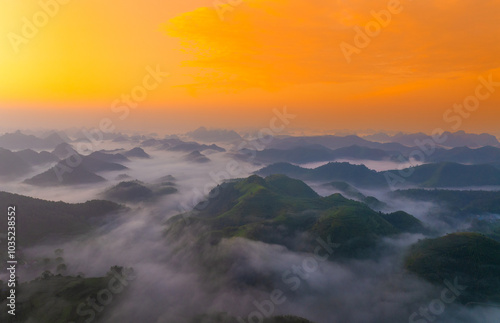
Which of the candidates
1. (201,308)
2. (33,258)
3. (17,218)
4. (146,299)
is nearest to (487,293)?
(201,308)

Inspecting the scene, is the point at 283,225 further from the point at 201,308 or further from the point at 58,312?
the point at 58,312

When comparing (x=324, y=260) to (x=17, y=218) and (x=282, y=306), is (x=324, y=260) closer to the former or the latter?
(x=282, y=306)

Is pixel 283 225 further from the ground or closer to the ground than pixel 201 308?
further from the ground

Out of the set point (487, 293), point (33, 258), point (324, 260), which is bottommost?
point (33, 258)

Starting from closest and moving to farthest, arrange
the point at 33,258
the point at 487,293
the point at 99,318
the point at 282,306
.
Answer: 1. the point at 99,318
2. the point at 487,293
3. the point at 282,306
4. the point at 33,258

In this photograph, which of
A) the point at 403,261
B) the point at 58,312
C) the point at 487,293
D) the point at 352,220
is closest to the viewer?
the point at 58,312

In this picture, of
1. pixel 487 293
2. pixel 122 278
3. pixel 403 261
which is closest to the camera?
pixel 487 293

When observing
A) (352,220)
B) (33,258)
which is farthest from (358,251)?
(33,258)

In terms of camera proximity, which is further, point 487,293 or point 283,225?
point 283,225

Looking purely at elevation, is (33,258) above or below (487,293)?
below
